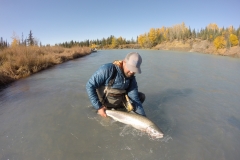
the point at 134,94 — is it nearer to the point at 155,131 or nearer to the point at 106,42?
the point at 155,131

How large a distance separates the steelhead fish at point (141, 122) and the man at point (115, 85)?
0.41 m

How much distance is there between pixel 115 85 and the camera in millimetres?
3725

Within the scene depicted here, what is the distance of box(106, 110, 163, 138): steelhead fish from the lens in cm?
300

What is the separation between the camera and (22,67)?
35.6 ft

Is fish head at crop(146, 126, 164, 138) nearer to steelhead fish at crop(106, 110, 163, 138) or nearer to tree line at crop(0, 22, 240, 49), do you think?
steelhead fish at crop(106, 110, 163, 138)

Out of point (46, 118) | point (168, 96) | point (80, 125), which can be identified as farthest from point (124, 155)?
point (168, 96)

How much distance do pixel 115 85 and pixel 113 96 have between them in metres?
0.36

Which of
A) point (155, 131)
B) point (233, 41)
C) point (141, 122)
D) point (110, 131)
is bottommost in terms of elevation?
point (110, 131)

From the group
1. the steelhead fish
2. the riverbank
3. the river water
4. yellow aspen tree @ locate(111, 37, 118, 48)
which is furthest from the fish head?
yellow aspen tree @ locate(111, 37, 118, 48)

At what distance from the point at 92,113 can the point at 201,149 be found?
→ 288cm

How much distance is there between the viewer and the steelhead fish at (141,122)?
3000 mm

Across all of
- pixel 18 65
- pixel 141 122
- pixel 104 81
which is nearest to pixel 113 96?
pixel 104 81

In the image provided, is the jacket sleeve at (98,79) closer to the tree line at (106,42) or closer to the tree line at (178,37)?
the tree line at (178,37)

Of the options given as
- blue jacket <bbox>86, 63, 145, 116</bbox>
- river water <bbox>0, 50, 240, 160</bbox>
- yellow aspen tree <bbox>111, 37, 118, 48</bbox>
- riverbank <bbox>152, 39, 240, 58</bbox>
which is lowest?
river water <bbox>0, 50, 240, 160</bbox>
